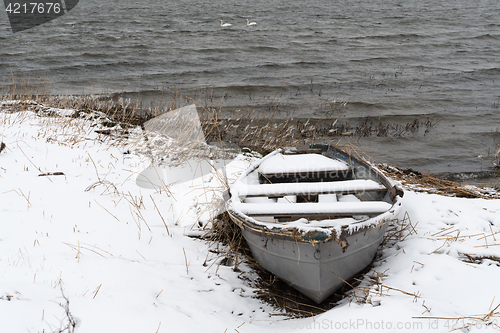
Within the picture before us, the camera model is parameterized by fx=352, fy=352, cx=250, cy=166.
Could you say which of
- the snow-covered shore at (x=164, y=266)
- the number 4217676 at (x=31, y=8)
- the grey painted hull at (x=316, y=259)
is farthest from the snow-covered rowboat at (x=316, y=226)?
the number 4217676 at (x=31, y=8)

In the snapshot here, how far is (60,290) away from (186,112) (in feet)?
16.9

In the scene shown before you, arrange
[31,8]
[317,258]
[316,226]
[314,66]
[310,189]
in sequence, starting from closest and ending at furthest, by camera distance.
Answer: [317,258] → [316,226] → [310,189] → [314,66] → [31,8]

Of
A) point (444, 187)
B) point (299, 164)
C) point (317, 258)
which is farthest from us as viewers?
point (444, 187)

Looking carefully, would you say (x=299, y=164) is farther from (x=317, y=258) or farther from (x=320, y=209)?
(x=317, y=258)

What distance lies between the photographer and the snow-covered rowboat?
9.18ft

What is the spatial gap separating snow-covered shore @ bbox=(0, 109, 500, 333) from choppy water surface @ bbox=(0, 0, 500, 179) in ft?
13.9

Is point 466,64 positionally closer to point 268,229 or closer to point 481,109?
point 481,109

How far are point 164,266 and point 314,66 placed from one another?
39.2ft

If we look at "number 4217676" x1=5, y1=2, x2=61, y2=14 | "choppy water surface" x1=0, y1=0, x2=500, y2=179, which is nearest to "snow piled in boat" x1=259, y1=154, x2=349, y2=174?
"choppy water surface" x1=0, y1=0, x2=500, y2=179

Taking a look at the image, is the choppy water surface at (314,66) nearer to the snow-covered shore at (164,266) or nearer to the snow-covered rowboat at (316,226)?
the snow-covered rowboat at (316,226)

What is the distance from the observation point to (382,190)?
3699 millimetres

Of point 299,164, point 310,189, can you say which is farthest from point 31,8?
point 310,189

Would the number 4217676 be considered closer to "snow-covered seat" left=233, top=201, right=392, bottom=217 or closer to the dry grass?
the dry grass

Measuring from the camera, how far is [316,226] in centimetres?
314
